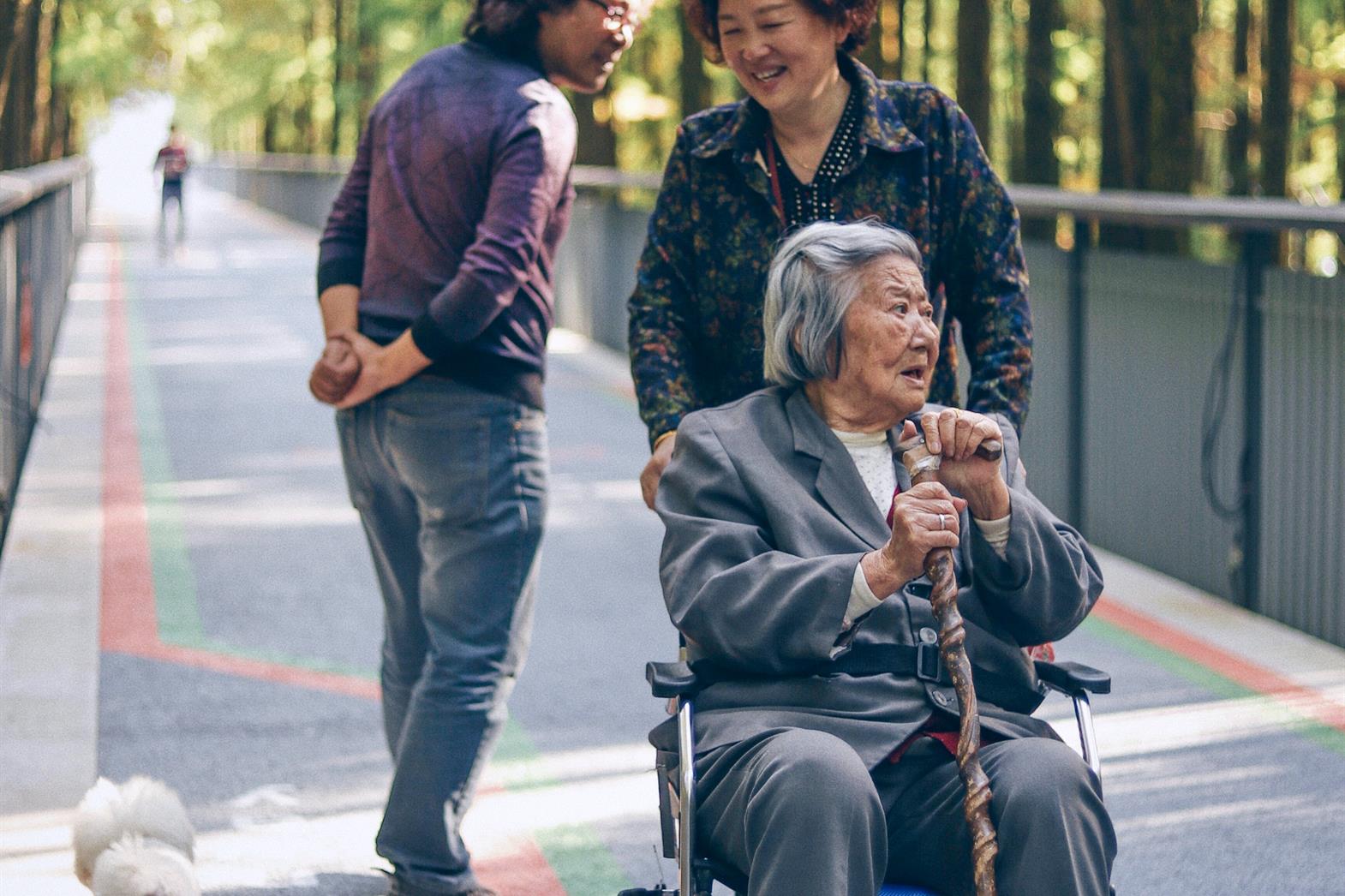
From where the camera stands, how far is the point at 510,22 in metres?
4.18

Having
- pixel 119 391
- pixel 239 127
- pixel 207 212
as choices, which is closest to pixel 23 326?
pixel 119 391

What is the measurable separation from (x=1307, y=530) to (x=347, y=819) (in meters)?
3.47

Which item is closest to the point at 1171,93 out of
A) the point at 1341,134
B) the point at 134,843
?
the point at 134,843

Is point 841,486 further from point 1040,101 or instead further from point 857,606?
point 1040,101

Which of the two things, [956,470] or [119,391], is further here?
[119,391]

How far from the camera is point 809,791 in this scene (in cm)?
299

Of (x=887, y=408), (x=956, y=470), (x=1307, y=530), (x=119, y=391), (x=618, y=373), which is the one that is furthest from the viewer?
(x=618, y=373)

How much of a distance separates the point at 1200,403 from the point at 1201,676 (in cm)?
150

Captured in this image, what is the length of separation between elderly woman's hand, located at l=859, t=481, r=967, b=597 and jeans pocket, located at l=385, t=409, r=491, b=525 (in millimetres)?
1252

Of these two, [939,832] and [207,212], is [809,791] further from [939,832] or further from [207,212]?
[207,212]

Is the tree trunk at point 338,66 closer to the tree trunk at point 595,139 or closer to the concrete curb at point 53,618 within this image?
the tree trunk at point 595,139

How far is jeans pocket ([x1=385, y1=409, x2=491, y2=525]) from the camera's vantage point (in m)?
4.21

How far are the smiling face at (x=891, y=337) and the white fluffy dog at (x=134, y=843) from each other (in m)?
1.40

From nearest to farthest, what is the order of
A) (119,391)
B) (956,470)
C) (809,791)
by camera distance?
(809,791), (956,470), (119,391)
